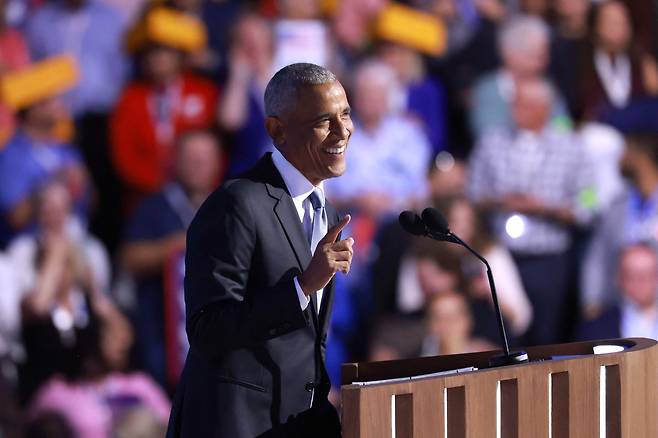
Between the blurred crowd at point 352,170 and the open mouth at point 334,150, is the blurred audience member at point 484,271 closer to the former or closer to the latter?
the blurred crowd at point 352,170

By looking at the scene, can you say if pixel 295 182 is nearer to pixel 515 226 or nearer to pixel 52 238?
pixel 52 238

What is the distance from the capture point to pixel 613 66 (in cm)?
716

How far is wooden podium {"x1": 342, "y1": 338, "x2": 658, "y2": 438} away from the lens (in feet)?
7.68

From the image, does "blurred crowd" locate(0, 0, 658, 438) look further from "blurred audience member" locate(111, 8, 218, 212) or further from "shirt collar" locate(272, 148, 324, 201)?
"shirt collar" locate(272, 148, 324, 201)

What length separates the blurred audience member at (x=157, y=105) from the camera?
6.27 meters

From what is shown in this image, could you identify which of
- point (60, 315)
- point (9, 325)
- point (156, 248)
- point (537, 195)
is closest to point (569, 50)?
point (537, 195)

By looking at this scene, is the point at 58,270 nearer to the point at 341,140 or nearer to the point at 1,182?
the point at 1,182

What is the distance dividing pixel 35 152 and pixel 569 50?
3138mm

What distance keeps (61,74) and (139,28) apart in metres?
0.48

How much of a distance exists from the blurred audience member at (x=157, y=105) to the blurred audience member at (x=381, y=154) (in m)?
0.81

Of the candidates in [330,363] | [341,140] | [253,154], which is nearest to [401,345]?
[330,363]

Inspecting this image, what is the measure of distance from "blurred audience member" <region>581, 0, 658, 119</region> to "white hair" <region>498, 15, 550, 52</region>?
0.33m

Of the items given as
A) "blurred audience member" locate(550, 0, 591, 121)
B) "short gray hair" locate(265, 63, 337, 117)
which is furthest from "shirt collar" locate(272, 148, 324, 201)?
"blurred audience member" locate(550, 0, 591, 121)

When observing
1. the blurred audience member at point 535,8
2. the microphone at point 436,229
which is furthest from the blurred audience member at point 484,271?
the microphone at point 436,229
